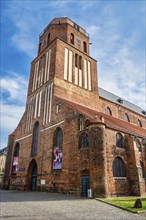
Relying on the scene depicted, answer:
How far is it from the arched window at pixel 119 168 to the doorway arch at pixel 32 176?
9.76 meters

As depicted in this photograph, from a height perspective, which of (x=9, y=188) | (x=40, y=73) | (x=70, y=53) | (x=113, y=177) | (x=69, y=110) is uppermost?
(x=70, y=53)

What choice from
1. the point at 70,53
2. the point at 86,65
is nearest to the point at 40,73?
the point at 70,53

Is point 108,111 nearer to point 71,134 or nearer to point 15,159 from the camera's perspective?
point 71,134

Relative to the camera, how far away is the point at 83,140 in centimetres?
1552

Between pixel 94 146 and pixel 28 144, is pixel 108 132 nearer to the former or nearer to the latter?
pixel 94 146

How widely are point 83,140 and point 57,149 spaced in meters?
3.63

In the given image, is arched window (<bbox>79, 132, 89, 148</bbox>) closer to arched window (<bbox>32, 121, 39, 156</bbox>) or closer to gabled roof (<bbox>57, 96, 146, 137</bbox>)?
gabled roof (<bbox>57, 96, 146, 137</bbox>)

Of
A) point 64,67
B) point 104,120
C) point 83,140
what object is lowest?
point 83,140

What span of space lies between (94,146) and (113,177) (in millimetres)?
2989

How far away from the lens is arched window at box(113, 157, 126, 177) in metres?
15.0

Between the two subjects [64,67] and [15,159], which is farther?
[15,159]

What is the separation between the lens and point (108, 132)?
51.6 ft

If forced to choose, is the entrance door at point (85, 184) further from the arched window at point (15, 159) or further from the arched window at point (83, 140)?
the arched window at point (15, 159)

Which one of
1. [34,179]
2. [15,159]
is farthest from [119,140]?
[15,159]
